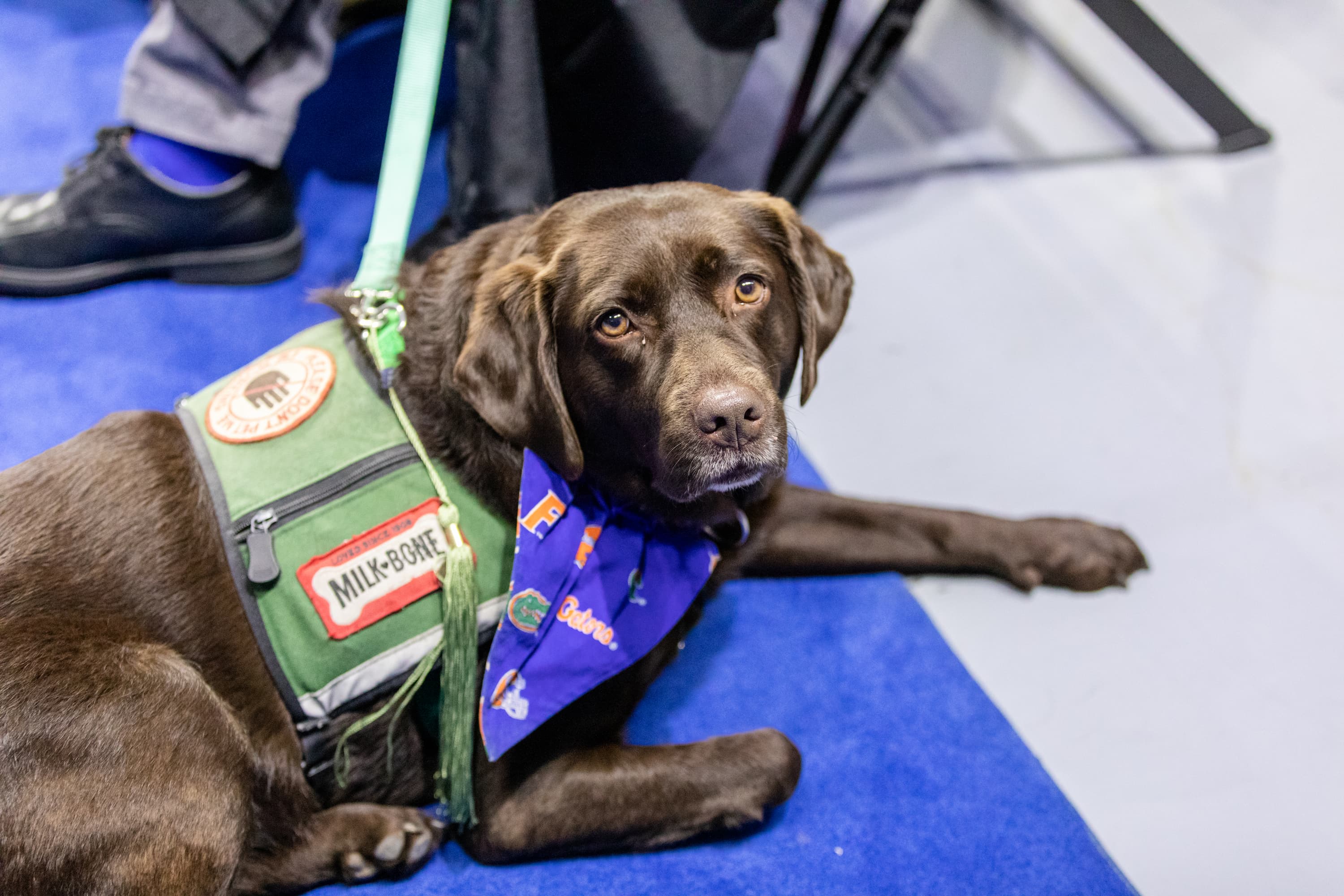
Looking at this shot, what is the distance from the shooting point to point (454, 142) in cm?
268

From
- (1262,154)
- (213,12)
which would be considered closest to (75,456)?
(213,12)

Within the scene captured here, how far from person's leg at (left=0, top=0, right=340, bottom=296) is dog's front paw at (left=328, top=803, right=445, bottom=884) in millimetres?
1723

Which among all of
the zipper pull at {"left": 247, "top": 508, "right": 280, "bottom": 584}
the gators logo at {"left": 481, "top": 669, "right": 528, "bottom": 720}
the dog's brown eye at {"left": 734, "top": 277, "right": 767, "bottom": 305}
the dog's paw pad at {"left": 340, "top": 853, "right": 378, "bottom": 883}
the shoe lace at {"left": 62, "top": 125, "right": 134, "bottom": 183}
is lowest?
the dog's paw pad at {"left": 340, "top": 853, "right": 378, "bottom": 883}

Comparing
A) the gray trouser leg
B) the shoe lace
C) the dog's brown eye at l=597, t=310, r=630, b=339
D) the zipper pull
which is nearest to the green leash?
the zipper pull

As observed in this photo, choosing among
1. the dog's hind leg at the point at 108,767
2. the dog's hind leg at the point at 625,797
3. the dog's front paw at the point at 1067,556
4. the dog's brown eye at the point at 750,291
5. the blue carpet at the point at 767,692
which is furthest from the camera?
the dog's front paw at the point at 1067,556

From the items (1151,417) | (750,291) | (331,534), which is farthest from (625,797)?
(1151,417)

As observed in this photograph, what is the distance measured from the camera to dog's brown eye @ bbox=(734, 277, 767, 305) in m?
1.58

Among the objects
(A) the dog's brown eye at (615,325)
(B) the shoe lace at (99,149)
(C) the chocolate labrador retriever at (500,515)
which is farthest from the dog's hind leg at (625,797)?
(B) the shoe lace at (99,149)

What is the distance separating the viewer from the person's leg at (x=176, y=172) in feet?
8.25

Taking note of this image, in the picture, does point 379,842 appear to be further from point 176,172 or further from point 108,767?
point 176,172

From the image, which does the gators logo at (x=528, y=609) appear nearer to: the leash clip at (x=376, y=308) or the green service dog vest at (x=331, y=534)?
the green service dog vest at (x=331, y=534)

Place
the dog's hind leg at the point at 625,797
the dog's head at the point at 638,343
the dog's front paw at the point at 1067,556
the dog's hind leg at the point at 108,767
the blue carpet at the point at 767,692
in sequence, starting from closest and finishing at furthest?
the dog's hind leg at the point at 108,767
the dog's head at the point at 638,343
the dog's hind leg at the point at 625,797
the blue carpet at the point at 767,692
the dog's front paw at the point at 1067,556

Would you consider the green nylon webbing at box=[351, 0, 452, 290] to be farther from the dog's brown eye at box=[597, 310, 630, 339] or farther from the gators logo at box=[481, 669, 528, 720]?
the gators logo at box=[481, 669, 528, 720]

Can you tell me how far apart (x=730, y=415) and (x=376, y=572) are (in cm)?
64
